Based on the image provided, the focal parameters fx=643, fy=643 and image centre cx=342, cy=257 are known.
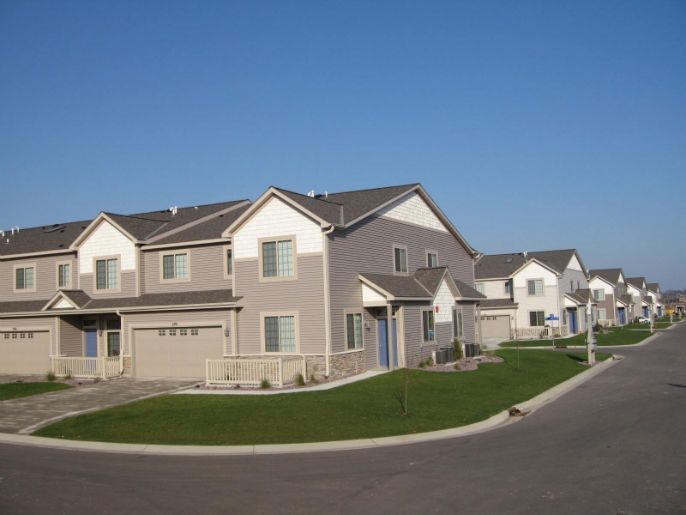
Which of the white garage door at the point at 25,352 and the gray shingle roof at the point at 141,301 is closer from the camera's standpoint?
the gray shingle roof at the point at 141,301

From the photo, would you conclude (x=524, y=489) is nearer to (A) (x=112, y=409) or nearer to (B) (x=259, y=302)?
(A) (x=112, y=409)

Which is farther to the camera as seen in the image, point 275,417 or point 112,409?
point 112,409

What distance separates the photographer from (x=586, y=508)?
930cm

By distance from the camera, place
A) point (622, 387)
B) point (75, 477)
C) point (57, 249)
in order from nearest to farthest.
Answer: point (75, 477), point (622, 387), point (57, 249)

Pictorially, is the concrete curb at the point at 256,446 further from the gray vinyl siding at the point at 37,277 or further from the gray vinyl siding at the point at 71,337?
the gray vinyl siding at the point at 37,277

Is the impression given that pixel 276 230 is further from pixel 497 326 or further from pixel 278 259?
pixel 497 326

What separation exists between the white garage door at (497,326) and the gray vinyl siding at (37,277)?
36.7m

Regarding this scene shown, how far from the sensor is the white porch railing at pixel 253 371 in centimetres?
2386

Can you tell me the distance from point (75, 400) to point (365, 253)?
13029 mm

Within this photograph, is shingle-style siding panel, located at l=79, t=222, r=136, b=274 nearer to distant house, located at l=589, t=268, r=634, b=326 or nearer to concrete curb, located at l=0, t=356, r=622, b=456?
concrete curb, located at l=0, t=356, r=622, b=456

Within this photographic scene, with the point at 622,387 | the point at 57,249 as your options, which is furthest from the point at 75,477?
the point at 57,249

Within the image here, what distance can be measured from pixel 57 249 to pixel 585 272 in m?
52.0

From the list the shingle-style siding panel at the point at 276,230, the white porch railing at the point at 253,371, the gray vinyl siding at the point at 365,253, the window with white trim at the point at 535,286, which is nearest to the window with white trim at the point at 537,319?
the window with white trim at the point at 535,286

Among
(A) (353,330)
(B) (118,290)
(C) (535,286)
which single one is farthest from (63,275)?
(C) (535,286)
